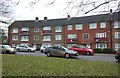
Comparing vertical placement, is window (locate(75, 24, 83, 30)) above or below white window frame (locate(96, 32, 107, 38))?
above

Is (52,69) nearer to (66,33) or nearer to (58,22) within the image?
(66,33)

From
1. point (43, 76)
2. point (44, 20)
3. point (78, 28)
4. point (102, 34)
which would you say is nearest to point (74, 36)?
point (78, 28)

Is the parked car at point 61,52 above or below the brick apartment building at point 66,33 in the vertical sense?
below

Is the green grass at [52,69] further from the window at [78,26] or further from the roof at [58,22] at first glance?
the window at [78,26]

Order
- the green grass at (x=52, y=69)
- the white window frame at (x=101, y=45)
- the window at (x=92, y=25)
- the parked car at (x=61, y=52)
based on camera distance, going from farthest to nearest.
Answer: the window at (x=92, y=25) → the white window frame at (x=101, y=45) → the parked car at (x=61, y=52) → the green grass at (x=52, y=69)

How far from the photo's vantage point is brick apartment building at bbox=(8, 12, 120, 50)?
2173 inches

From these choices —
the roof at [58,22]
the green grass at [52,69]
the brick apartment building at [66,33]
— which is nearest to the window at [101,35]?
the brick apartment building at [66,33]

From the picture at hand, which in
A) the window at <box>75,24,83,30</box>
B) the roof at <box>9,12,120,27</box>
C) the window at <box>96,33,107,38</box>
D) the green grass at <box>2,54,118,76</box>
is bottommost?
the green grass at <box>2,54,118,76</box>

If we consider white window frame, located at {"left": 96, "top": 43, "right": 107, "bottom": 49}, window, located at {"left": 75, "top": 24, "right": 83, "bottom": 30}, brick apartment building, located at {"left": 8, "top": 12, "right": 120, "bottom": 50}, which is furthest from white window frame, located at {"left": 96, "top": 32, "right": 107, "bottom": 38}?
window, located at {"left": 75, "top": 24, "right": 83, "bottom": 30}

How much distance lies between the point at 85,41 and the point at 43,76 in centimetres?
4946

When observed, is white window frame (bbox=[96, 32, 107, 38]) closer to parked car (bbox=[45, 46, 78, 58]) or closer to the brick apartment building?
the brick apartment building

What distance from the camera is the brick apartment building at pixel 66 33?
55188 mm

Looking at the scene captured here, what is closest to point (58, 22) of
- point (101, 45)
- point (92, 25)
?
point (92, 25)

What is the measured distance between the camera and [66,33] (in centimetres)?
6281
